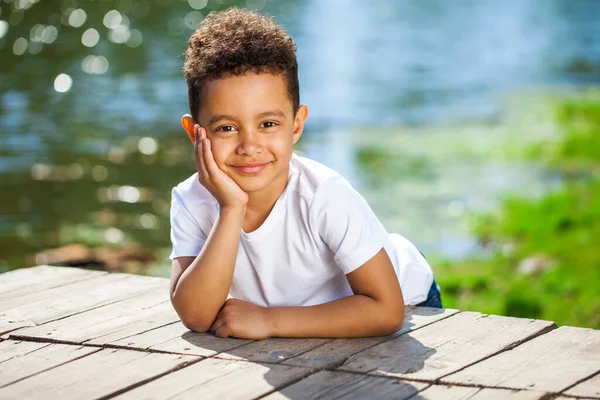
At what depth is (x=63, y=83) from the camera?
1283cm

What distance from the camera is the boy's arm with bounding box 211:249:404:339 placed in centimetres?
324

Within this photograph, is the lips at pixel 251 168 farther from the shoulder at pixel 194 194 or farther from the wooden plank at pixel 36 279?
the wooden plank at pixel 36 279

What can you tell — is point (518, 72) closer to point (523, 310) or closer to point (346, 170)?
point (346, 170)

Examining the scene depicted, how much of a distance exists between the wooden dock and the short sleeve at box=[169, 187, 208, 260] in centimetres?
27

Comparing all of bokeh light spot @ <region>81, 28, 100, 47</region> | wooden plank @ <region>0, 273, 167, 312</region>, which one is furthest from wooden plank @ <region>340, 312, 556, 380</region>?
bokeh light spot @ <region>81, 28, 100, 47</region>

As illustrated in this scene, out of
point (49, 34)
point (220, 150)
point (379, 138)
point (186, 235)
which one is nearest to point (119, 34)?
point (49, 34)

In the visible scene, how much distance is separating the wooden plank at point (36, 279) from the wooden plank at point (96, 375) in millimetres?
1004

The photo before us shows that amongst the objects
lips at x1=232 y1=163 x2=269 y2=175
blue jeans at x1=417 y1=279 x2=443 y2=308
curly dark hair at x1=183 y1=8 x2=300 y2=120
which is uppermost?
curly dark hair at x1=183 y1=8 x2=300 y2=120

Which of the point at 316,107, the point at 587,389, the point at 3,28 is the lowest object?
the point at 587,389

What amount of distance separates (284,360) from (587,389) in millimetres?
894

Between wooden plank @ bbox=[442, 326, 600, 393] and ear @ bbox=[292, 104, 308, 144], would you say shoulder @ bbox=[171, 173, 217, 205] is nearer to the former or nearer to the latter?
ear @ bbox=[292, 104, 308, 144]

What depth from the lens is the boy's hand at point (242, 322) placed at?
129 inches

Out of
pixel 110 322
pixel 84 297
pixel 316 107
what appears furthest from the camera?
pixel 316 107

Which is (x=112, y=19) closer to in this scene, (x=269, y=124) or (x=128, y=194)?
(x=128, y=194)
